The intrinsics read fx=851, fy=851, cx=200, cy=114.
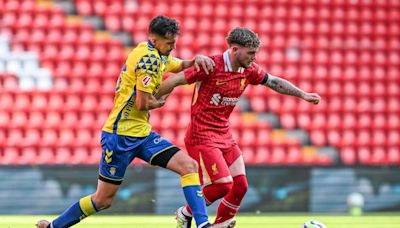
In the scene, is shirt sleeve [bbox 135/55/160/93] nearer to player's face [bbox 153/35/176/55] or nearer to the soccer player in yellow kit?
the soccer player in yellow kit

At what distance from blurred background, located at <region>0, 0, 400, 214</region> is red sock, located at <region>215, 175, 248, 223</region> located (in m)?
4.89

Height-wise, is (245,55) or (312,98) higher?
(245,55)

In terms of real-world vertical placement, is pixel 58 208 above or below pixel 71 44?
below

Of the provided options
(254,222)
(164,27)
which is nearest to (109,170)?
(164,27)

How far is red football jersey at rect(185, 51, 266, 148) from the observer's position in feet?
22.7

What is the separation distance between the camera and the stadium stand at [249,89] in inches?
533

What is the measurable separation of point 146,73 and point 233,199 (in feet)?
4.94

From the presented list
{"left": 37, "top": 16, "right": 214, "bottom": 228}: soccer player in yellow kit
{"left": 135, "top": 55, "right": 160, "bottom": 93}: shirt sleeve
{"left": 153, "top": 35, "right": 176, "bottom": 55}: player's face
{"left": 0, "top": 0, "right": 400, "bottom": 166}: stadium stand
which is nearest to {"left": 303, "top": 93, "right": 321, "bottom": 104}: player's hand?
{"left": 37, "top": 16, "right": 214, "bottom": 228}: soccer player in yellow kit

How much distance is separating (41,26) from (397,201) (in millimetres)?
6446

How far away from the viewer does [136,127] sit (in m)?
6.27

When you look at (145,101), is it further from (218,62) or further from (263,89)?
(263,89)

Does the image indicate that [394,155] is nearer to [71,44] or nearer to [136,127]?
[71,44]

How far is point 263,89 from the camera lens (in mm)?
14281

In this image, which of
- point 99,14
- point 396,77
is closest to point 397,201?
point 396,77
